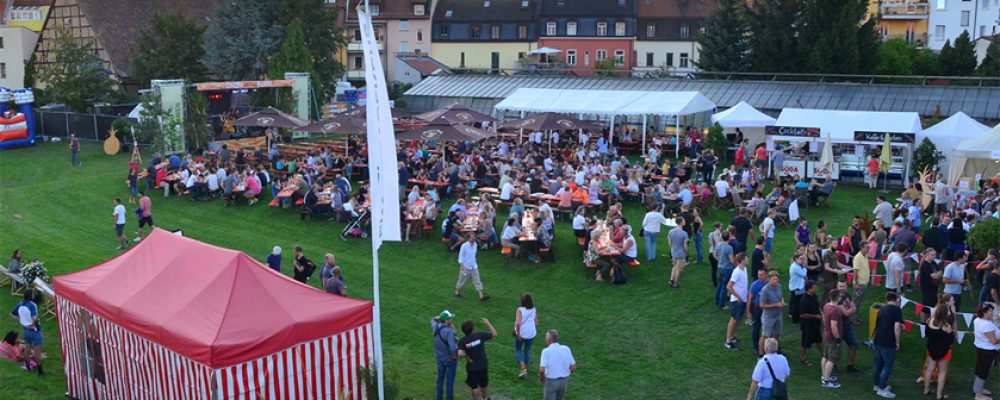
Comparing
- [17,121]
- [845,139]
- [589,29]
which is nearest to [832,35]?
[845,139]

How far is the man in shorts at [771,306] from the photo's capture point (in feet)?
44.0

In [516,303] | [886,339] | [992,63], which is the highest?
[992,63]

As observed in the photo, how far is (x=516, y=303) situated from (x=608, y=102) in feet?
58.9

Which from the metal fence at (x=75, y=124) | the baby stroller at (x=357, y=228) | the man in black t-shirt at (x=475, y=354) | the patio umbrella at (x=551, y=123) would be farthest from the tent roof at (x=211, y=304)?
the metal fence at (x=75, y=124)

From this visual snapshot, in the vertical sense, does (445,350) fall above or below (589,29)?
below

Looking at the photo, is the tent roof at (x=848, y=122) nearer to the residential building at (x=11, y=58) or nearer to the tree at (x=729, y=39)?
the tree at (x=729, y=39)

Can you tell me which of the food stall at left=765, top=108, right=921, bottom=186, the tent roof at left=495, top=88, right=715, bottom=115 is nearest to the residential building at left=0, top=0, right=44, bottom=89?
the tent roof at left=495, top=88, right=715, bottom=115

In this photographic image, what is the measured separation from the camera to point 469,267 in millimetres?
16797

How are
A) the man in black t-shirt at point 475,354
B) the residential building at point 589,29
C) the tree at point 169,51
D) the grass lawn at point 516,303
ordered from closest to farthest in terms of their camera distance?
the man in black t-shirt at point 475,354, the grass lawn at point 516,303, the tree at point 169,51, the residential building at point 589,29

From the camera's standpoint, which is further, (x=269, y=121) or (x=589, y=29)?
(x=589, y=29)

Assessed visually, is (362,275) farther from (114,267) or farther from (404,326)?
(114,267)

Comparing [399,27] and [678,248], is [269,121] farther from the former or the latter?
[399,27]

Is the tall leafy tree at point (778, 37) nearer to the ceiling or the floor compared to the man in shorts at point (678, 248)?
nearer to the ceiling

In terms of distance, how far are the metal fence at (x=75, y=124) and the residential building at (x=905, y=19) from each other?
4907 centimetres
